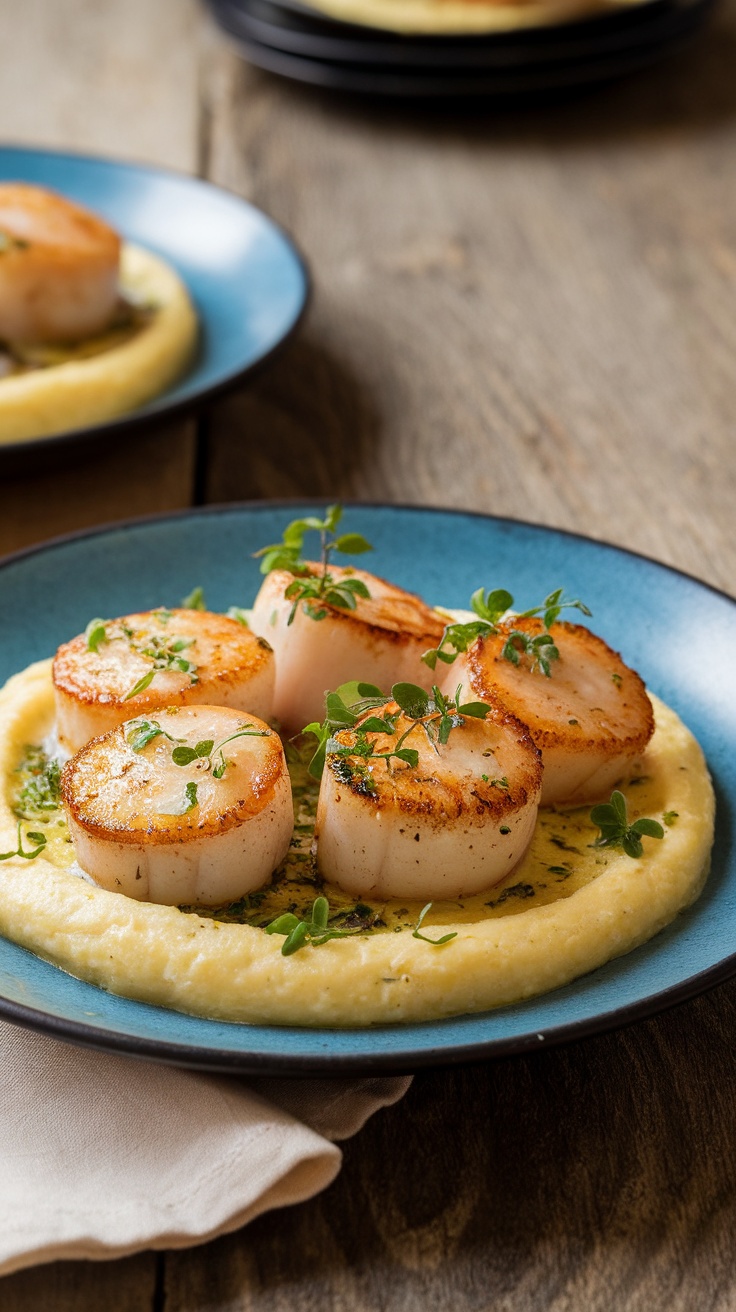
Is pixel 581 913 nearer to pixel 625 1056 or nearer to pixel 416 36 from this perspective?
pixel 625 1056

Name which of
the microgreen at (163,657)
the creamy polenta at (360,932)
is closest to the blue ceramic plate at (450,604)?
the creamy polenta at (360,932)

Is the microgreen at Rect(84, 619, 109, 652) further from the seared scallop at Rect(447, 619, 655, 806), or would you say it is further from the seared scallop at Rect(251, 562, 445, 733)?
the seared scallop at Rect(447, 619, 655, 806)

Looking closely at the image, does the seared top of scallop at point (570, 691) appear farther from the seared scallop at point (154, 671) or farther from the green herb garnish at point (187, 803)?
the green herb garnish at point (187, 803)

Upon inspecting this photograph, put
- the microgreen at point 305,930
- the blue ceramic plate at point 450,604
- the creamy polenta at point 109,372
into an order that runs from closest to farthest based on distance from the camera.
→ the blue ceramic plate at point 450,604, the microgreen at point 305,930, the creamy polenta at point 109,372

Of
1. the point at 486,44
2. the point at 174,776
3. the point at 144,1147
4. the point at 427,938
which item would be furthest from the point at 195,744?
the point at 486,44

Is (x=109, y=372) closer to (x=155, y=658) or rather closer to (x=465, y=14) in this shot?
(x=155, y=658)

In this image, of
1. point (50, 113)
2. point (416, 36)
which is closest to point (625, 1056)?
point (416, 36)

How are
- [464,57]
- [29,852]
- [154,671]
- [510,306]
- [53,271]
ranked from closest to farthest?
[29,852]
[154,671]
[53,271]
[510,306]
[464,57]

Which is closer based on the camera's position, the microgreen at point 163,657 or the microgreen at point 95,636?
the microgreen at point 163,657

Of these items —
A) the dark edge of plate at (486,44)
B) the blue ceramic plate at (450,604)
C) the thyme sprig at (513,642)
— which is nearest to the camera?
the blue ceramic plate at (450,604)
